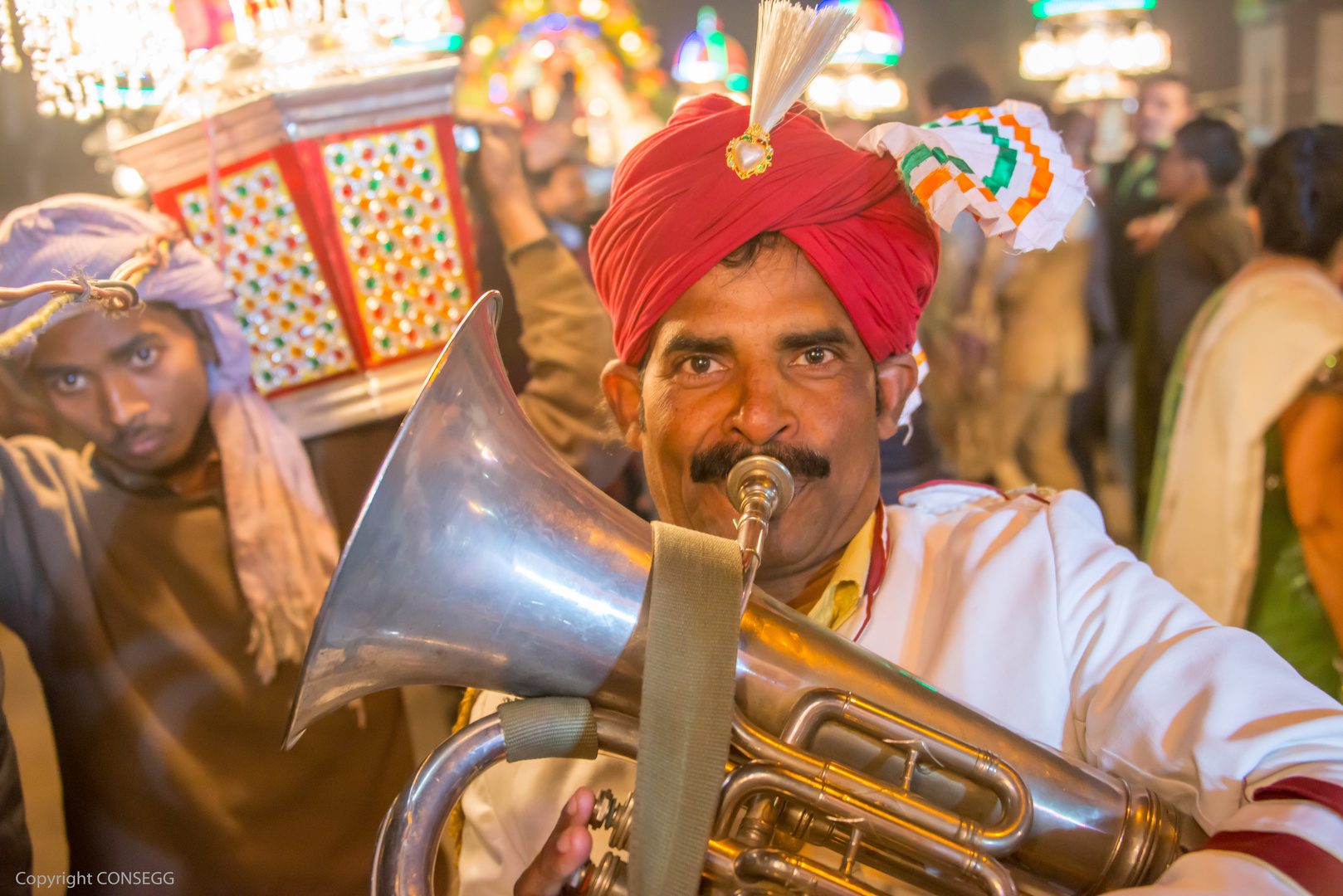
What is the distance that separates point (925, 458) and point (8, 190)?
9.96 feet

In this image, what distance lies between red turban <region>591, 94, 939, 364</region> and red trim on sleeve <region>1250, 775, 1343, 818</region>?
82 cm

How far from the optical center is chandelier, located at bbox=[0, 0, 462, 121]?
1.94m

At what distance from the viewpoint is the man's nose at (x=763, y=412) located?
1368 millimetres

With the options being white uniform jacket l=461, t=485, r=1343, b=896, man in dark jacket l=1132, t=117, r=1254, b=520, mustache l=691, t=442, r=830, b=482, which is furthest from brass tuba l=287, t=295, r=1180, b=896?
man in dark jacket l=1132, t=117, r=1254, b=520

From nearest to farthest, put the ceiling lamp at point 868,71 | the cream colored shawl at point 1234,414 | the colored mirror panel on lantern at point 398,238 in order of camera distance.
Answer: the colored mirror panel on lantern at point 398,238 < the cream colored shawl at point 1234,414 < the ceiling lamp at point 868,71

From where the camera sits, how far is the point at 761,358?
1.41 m

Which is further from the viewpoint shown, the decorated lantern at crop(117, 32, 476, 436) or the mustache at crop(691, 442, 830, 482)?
the decorated lantern at crop(117, 32, 476, 436)

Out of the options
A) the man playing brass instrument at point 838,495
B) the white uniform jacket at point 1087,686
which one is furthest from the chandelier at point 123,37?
the white uniform jacket at point 1087,686

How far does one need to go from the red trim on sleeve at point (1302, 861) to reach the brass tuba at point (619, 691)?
195 mm

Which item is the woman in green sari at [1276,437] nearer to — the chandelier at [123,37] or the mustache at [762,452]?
the mustache at [762,452]

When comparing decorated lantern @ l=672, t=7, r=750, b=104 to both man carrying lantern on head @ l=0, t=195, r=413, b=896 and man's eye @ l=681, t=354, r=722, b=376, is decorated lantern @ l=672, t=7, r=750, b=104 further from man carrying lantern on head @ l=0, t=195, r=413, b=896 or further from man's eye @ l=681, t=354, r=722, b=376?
man's eye @ l=681, t=354, r=722, b=376

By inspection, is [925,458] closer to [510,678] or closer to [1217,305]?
[1217,305]

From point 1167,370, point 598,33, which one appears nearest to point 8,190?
point 1167,370

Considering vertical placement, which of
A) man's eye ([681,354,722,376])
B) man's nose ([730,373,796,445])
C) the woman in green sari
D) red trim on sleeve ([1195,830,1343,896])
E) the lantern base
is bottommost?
the woman in green sari
